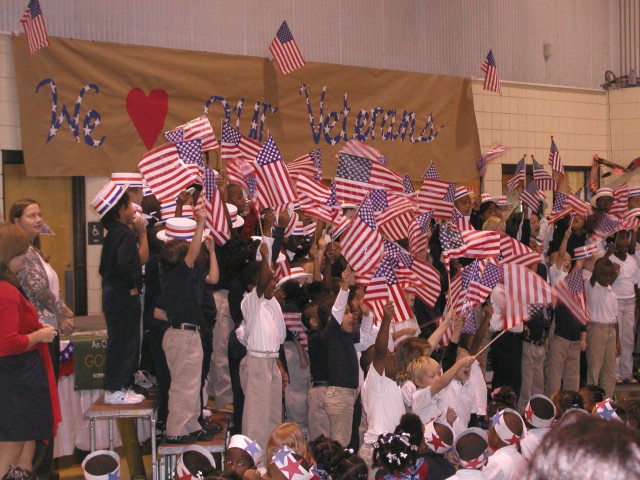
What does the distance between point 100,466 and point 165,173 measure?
10.2 feet

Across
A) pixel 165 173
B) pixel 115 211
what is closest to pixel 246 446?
pixel 115 211

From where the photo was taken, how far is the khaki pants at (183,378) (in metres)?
6.14

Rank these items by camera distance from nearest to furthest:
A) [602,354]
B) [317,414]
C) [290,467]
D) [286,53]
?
[290,467], [317,414], [602,354], [286,53]

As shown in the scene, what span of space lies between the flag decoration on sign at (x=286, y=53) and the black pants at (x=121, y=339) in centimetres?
582

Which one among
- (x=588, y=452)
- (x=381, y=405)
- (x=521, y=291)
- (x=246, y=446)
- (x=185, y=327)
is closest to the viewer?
(x=588, y=452)

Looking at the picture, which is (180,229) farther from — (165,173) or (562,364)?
(562,364)

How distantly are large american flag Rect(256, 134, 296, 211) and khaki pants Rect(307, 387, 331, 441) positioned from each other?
1.62 metres

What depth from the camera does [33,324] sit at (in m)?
5.38

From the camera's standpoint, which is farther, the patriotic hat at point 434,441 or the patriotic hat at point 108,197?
the patriotic hat at point 108,197

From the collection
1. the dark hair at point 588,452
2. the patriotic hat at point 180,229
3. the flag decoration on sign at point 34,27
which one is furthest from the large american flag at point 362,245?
the dark hair at point 588,452

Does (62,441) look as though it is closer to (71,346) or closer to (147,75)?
(71,346)

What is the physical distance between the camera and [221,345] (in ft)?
24.8

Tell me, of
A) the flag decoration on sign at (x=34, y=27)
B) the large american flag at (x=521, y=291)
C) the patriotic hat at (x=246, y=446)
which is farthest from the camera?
the flag decoration on sign at (x=34, y=27)

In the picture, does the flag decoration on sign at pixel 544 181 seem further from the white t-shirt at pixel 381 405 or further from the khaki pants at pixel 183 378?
the khaki pants at pixel 183 378
